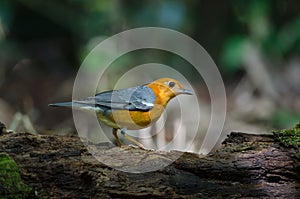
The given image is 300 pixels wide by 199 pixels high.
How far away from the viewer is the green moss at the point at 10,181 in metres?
3.44

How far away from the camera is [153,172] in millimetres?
3809

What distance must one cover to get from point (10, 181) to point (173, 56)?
24.8ft

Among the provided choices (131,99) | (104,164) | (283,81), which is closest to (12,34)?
(283,81)

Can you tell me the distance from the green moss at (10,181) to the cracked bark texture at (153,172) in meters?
0.05

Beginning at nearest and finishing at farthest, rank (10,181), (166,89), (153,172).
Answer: (10,181), (153,172), (166,89)

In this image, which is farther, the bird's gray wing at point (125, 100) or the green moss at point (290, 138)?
the bird's gray wing at point (125, 100)

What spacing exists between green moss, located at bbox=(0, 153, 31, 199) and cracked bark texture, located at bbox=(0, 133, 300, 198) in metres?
0.05

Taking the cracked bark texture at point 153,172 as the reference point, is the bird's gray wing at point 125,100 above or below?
above

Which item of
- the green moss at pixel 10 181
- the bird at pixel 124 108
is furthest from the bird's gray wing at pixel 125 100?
the green moss at pixel 10 181

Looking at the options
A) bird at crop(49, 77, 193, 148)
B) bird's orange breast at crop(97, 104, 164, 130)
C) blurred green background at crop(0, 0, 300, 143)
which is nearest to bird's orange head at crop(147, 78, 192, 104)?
bird at crop(49, 77, 193, 148)

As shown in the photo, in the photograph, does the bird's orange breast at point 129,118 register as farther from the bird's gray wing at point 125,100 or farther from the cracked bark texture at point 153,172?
the cracked bark texture at point 153,172

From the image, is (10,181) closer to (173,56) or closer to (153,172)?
(153,172)

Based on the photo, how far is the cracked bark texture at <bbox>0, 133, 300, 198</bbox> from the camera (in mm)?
3646

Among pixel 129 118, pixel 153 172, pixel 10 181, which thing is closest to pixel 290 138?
pixel 153 172
